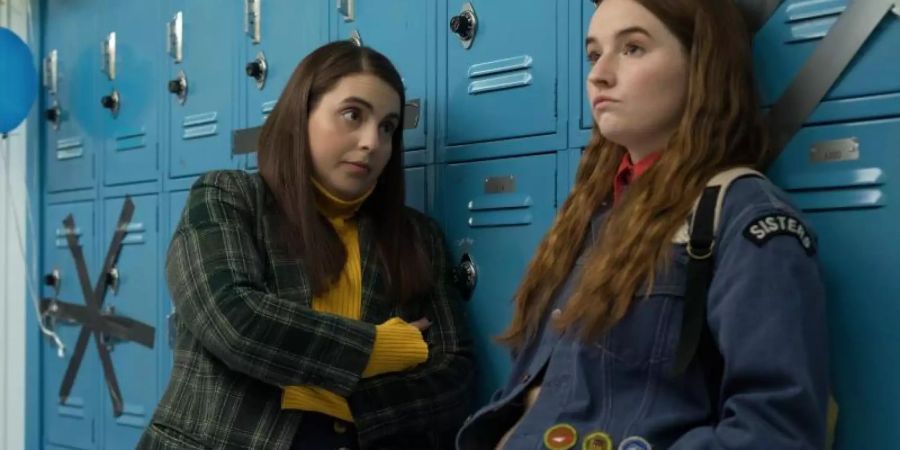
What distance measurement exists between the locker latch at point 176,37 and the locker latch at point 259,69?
0.56 metres

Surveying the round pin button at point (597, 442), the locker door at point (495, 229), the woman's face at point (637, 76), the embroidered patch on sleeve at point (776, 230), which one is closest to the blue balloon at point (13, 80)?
the locker door at point (495, 229)

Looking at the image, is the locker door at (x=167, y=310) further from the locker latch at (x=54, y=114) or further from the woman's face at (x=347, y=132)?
the woman's face at (x=347, y=132)

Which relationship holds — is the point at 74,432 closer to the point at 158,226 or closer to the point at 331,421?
the point at 158,226

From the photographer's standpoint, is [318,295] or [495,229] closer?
[318,295]

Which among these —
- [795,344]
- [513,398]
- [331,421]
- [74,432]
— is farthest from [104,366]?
[795,344]

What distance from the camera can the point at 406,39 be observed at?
273 centimetres

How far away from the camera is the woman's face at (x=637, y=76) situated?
5.60ft

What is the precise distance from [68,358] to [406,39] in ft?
7.66

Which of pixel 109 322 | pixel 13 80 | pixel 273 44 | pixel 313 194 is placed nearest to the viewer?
pixel 313 194

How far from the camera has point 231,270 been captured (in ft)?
7.06

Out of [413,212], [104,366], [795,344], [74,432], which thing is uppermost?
[413,212]

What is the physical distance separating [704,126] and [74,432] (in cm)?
333

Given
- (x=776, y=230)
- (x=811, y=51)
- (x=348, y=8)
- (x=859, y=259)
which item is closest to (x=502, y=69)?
(x=348, y=8)

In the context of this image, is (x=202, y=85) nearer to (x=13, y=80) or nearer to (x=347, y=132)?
(x=13, y=80)
